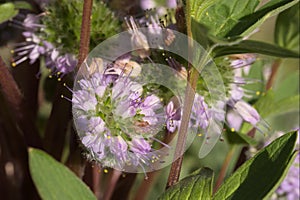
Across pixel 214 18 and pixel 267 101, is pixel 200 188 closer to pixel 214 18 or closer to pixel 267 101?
pixel 214 18

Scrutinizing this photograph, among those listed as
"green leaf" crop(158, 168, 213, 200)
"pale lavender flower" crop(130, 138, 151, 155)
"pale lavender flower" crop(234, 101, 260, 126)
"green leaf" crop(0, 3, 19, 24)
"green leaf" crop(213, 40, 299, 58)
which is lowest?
"pale lavender flower" crop(234, 101, 260, 126)

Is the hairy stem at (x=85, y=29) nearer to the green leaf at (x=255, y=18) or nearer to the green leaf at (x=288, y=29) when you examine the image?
the green leaf at (x=255, y=18)

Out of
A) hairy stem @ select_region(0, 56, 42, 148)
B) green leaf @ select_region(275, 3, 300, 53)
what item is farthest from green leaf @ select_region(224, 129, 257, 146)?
hairy stem @ select_region(0, 56, 42, 148)

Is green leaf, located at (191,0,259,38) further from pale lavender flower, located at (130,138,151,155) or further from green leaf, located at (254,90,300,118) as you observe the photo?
green leaf, located at (254,90,300,118)

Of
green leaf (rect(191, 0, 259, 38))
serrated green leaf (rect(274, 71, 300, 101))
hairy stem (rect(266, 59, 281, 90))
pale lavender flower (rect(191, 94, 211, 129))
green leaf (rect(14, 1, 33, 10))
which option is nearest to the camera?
green leaf (rect(191, 0, 259, 38))

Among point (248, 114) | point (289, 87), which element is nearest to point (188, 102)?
point (248, 114)

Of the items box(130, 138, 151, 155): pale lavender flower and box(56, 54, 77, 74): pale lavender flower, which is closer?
box(130, 138, 151, 155): pale lavender flower
